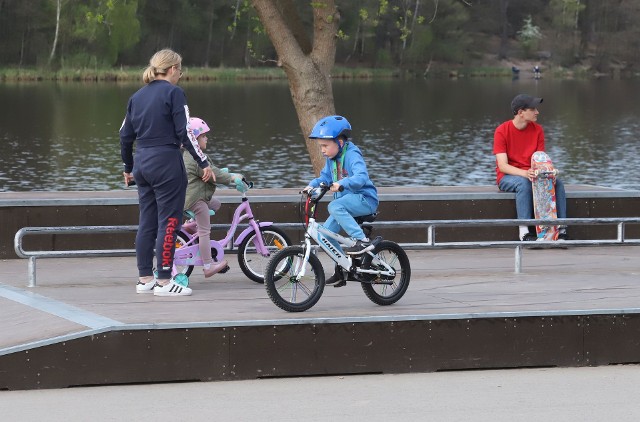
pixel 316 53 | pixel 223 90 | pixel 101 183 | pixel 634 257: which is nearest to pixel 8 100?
pixel 223 90

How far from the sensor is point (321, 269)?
29.8ft

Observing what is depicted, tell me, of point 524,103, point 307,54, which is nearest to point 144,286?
point 524,103

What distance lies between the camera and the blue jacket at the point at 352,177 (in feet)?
30.7

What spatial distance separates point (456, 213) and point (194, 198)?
383cm

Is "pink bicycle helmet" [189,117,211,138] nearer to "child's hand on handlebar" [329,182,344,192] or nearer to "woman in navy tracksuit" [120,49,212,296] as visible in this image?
"woman in navy tracksuit" [120,49,212,296]

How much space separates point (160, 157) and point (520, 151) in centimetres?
512

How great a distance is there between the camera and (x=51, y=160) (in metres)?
40.3

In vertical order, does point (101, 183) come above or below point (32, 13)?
below

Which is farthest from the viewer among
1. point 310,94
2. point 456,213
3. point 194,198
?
point 310,94

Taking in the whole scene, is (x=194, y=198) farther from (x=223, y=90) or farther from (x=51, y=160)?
(x=223, y=90)

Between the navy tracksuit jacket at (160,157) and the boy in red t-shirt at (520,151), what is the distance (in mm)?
4548

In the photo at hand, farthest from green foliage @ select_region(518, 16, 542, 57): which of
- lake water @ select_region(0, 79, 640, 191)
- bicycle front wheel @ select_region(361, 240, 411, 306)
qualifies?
bicycle front wheel @ select_region(361, 240, 411, 306)

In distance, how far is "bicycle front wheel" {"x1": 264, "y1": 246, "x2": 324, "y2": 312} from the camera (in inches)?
350

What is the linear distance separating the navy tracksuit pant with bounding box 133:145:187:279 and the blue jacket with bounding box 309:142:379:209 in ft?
3.13
